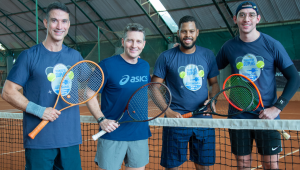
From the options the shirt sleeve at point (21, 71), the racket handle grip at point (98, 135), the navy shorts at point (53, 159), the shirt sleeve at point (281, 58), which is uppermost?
the shirt sleeve at point (281, 58)

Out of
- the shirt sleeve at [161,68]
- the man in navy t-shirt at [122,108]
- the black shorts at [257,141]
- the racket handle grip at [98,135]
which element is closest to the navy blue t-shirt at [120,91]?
the man in navy t-shirt at [122,108]

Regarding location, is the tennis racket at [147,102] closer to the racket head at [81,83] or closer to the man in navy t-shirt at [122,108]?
the man in navy t-shirt at [122,108]

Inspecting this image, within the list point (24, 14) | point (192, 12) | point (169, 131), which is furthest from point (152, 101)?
point (24, 14)

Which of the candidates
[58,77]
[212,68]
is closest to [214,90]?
[212,68]

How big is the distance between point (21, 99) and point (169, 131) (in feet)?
3.98

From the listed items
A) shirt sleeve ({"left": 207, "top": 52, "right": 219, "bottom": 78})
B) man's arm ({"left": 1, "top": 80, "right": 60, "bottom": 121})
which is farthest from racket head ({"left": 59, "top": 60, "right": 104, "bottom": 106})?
→ shirt sleeve ({"left": 207, "top": 52, "right": 219, "bottom": 78})

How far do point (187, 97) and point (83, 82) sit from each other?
0.87m

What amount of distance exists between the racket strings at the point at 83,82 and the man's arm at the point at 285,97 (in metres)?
1.31

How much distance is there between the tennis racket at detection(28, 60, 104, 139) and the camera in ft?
6.18

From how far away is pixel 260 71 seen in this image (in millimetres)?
2184

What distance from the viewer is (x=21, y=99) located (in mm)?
1734

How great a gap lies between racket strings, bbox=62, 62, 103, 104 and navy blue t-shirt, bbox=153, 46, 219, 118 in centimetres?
59

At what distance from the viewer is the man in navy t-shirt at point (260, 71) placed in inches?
84.6

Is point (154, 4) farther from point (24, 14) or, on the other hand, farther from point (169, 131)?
point (169, 131)
